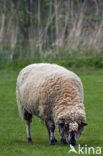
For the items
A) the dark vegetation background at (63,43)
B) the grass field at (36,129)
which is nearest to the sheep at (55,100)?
the grass field at (36,129)

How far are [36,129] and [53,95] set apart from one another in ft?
6.05

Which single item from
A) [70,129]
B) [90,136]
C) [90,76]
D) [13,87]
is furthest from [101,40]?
[70,129]

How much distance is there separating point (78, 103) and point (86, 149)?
2.45ft

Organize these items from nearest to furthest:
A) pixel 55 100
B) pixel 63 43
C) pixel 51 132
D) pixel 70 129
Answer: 1. pixel 70 129
2. pixel 55 100
3. pixel 51 132
4. pixel 63 43

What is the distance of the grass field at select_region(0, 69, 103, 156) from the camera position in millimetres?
7673

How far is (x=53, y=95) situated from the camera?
812 centimetres

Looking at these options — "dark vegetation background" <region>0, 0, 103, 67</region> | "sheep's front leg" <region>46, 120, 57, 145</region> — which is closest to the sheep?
"sheep's front leg" <region>46, 120, 57, 145</region>

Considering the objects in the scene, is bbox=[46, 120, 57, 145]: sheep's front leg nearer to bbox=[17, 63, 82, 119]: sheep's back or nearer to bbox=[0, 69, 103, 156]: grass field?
bbox=[0, 69, 103, 156]: grass field

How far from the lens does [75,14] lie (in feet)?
62.4

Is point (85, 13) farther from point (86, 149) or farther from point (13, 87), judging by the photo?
point (86, 149)

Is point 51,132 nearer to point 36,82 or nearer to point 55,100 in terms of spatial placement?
point 55,100

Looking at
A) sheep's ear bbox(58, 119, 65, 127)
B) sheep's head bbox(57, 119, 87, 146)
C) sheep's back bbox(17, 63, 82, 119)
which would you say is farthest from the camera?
sheep's back bbox(17, 63, 82, 119)

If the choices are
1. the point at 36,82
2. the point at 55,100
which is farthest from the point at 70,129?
the point at 36,82

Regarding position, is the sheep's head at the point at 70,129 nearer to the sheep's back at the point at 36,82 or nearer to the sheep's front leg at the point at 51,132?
the sheep's front leg at the point at 51,132
